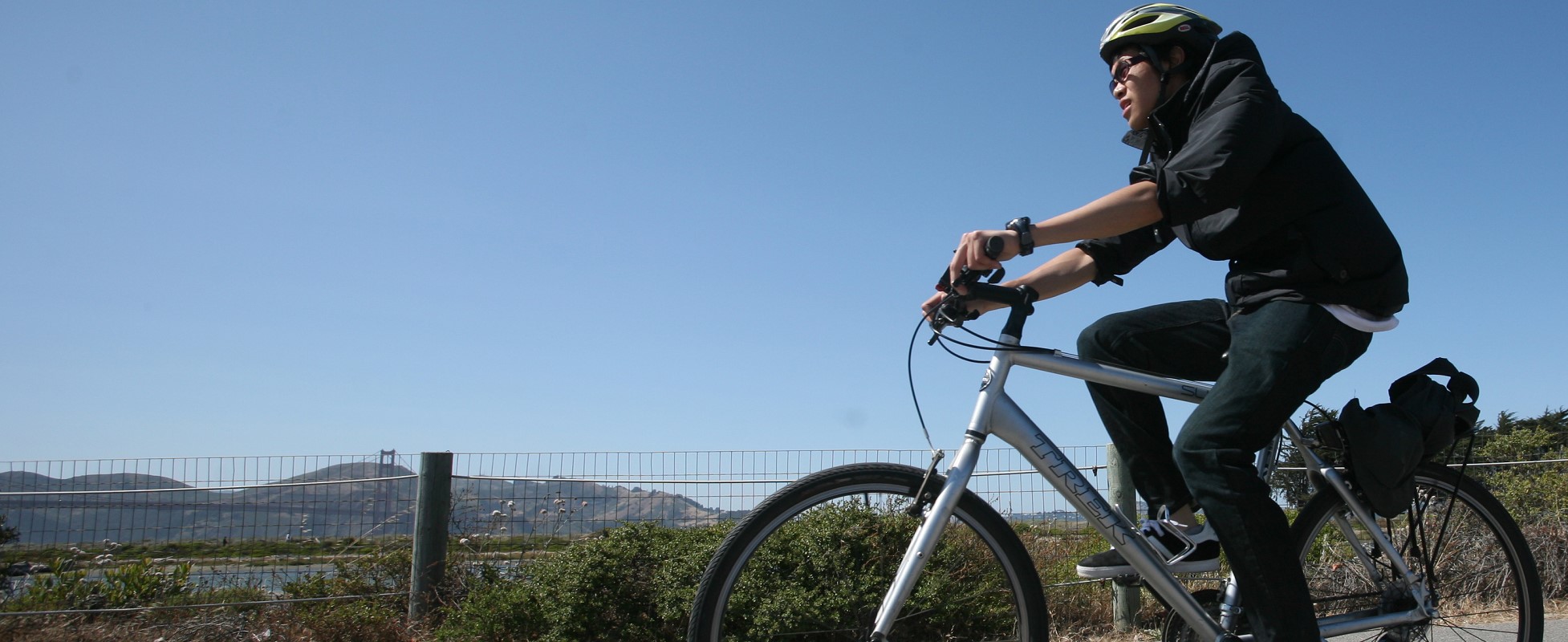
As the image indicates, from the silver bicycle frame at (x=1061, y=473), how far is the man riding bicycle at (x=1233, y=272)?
0.35 ft

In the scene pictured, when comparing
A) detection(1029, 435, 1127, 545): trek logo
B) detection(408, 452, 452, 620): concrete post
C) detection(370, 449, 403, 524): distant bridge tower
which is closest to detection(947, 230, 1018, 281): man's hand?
detection(1029, 435, 1127, 545): trek logo

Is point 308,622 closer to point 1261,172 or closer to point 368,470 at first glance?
point 368,470

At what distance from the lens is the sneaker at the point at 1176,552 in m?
2.54

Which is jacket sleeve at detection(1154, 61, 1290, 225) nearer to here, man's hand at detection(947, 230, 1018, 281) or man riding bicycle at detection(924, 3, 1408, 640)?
man riding bicycle at detection(924, 3, 1408, 640)

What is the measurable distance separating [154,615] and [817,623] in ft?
11.4

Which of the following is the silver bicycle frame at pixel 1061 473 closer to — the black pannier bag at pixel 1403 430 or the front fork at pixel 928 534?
the front fork at pixel 928 534

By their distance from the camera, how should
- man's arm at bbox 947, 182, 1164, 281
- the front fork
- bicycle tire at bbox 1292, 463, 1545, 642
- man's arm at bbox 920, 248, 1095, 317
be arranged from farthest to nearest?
man's arm at bbox 920, 248, 1095, 317 → bicycle tire at bbox 1292, 463, 1545, 642 → man's arm at bbox 947, 182, 1164, 281 → the front fork

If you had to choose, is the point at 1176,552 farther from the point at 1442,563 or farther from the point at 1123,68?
the point at 1123,68

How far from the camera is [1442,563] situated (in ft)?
10.4

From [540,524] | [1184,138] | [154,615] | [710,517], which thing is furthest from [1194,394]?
[154,615]

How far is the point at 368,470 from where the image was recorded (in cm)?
602

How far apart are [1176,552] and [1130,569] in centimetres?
25

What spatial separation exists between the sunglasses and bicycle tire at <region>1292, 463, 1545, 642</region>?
136 centimetres

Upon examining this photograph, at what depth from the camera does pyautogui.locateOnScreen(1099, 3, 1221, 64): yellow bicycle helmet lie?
266 cm
